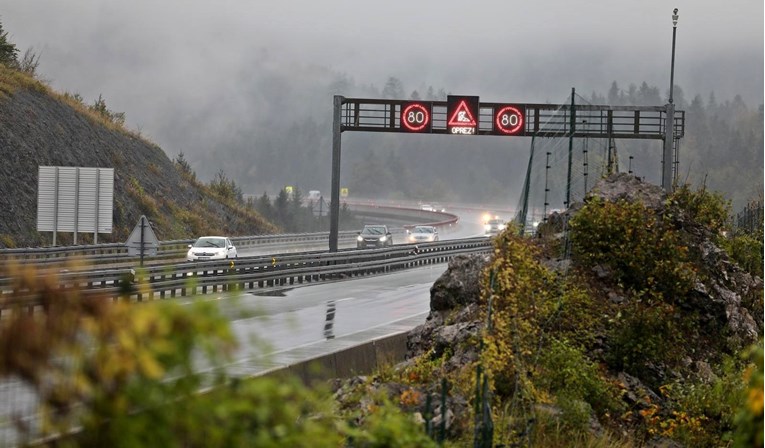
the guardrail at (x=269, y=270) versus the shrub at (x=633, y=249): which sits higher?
the shrub at (x=633, y=249)

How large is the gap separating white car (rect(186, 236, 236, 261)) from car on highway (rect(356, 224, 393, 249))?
16908 millimetres

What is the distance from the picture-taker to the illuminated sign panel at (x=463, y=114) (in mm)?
45688

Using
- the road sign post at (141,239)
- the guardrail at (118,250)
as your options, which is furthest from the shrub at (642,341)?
the road sign post at (141,239)

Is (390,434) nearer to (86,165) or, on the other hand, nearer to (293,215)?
(86,165)

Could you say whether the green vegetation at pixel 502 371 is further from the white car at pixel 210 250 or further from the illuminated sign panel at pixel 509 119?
the white car at pixel 210 250

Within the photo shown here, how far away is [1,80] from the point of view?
57281mm

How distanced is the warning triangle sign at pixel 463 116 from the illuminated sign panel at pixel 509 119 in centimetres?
84

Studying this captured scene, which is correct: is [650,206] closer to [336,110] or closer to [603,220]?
[603,220]

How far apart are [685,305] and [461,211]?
163179mm

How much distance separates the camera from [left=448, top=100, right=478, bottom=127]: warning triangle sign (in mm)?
45688

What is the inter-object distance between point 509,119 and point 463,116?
1.62 meters

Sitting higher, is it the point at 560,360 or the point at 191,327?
the point at 191,327

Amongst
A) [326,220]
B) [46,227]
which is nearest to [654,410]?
[46,227]

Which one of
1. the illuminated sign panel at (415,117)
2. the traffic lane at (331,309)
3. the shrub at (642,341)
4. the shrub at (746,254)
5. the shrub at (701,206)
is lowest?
the traffic lane at (331,309)
